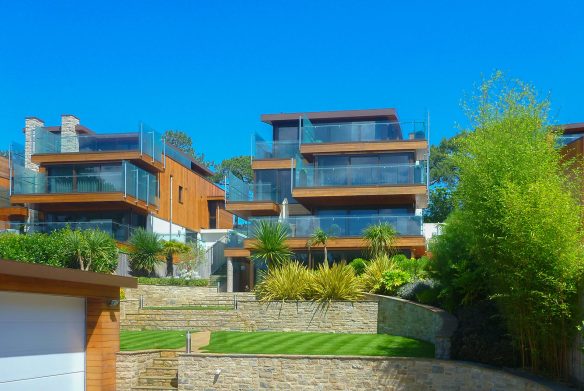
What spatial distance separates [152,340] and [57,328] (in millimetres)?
7094

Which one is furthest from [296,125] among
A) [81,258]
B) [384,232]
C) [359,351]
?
[359,351]

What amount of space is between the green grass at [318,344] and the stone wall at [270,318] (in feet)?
2.63

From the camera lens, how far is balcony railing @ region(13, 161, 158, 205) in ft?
117

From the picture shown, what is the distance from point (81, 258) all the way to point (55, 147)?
1080 cm

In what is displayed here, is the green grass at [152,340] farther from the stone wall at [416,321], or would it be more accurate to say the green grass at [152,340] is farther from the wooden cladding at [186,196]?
the wooden cladding at [186,196]

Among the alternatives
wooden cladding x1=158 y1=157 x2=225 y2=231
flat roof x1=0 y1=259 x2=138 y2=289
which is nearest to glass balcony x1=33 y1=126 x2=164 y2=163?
wooden cladding x1=158 y1=157 x2=225 y2=231

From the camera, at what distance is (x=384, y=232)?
30.6m

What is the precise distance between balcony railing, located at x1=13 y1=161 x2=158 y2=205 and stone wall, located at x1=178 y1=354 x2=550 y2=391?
1839 centimetres

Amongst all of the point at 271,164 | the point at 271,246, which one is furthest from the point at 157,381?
the point at 271,164

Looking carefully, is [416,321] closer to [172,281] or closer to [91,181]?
[172,281]

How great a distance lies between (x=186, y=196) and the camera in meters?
43.6

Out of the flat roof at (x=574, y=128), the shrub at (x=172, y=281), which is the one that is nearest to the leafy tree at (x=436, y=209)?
the flat roof at (x=574, y=128)

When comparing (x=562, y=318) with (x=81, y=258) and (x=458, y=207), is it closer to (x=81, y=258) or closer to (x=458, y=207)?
(x=458, y=207)

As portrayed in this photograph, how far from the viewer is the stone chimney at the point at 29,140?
39125 mm
